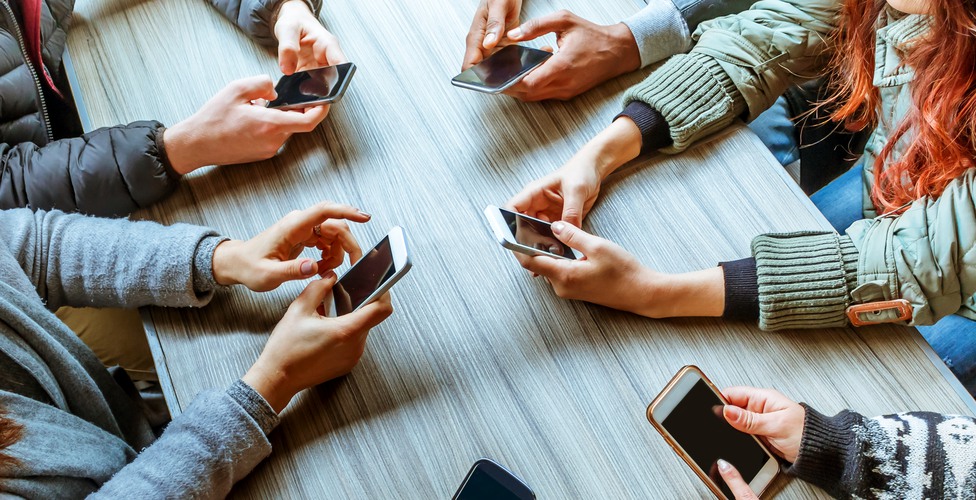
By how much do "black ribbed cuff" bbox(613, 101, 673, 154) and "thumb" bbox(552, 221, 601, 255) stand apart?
187mm

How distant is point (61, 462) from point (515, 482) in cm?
51

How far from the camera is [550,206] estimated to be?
3.04 feet

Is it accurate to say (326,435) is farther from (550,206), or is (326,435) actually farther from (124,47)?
(124,47)

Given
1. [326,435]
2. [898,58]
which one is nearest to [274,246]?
[326,435]

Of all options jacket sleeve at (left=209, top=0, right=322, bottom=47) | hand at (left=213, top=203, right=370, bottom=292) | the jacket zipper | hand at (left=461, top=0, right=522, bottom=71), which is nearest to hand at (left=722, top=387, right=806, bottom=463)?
hand at (left=213, top=203, right=370, bottom=292)

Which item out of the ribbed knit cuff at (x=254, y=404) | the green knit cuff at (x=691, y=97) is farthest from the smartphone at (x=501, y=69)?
the ribbed knit cuff at (x=254, y=404)

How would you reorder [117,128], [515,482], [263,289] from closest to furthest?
[515,482]
[263,289]
[117,128]

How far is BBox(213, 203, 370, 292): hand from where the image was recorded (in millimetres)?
843

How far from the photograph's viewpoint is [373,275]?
2.67 feet

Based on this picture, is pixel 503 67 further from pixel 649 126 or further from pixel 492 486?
pixel 492 486

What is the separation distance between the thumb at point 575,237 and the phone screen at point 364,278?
0.21 m

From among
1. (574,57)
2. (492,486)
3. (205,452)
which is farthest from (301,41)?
(492,486)

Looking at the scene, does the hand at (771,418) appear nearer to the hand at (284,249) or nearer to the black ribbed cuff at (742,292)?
the black ribbed cuff at (742,292)

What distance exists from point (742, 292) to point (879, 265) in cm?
16
